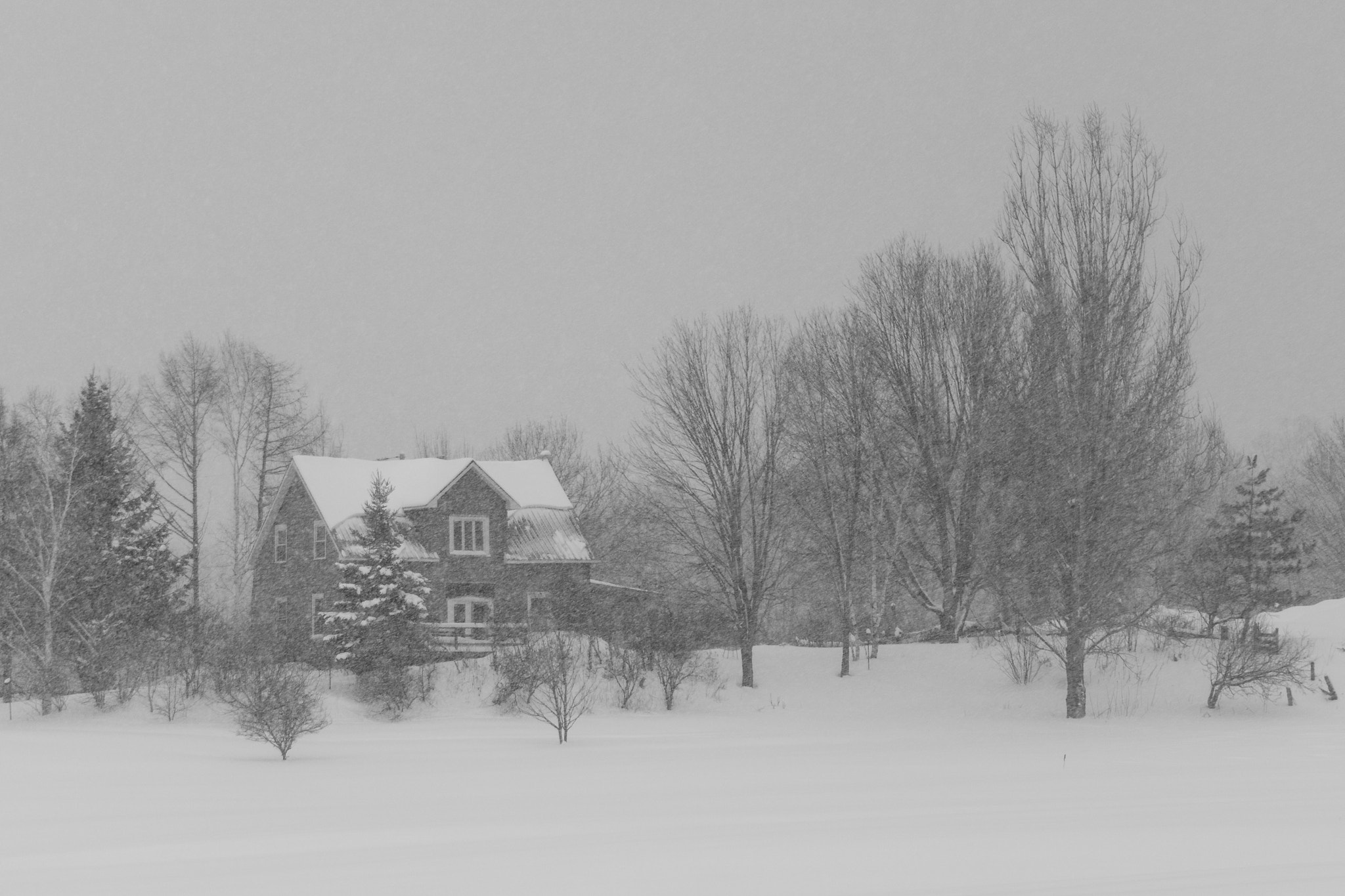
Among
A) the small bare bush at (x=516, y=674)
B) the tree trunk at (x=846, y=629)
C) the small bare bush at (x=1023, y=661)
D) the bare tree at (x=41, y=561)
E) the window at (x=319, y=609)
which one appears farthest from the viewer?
the window at (x=319, y=609)

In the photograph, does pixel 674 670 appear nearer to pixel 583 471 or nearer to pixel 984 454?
pixel 984 454

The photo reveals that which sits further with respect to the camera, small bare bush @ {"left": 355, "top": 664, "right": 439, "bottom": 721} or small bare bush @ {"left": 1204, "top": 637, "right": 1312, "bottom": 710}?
small bare bush @ {"left": 355, "top": 664, "right": 439, "bottom": 721}

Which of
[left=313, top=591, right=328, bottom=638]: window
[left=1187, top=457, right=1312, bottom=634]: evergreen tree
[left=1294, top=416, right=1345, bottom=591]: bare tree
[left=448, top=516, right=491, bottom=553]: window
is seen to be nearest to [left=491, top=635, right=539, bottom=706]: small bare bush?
[left=448, top=516, right=491, bottom=553]: window

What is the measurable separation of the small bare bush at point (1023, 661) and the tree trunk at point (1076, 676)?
6.91 feet

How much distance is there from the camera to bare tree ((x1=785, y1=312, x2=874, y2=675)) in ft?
115

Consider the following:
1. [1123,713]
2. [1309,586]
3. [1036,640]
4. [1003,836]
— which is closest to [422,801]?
[1003,836]

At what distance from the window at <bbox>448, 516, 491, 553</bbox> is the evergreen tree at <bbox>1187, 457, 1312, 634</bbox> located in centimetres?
2178

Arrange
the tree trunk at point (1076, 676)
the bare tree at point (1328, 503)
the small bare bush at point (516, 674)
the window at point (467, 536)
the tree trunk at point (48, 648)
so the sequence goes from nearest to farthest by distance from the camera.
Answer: the tree trunk at point (1076, 676), the tree trunk at point (48, 648), the small bare bush at point (516, 674), the window at point (467, 536), the bare tree at point (1328, 503)

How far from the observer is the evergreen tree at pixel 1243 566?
104 feet

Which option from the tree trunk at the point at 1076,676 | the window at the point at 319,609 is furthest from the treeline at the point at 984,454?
the window at the point at 319,609

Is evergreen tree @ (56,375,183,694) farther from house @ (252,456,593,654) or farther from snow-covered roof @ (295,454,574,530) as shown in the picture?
snow-covered roof @ (295,454,574,530)

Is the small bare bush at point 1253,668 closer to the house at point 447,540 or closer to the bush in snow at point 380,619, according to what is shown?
the bush in snow at point 380,619

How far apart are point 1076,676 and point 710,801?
15.3m

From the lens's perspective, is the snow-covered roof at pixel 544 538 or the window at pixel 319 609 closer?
the window at pixel 319 609
